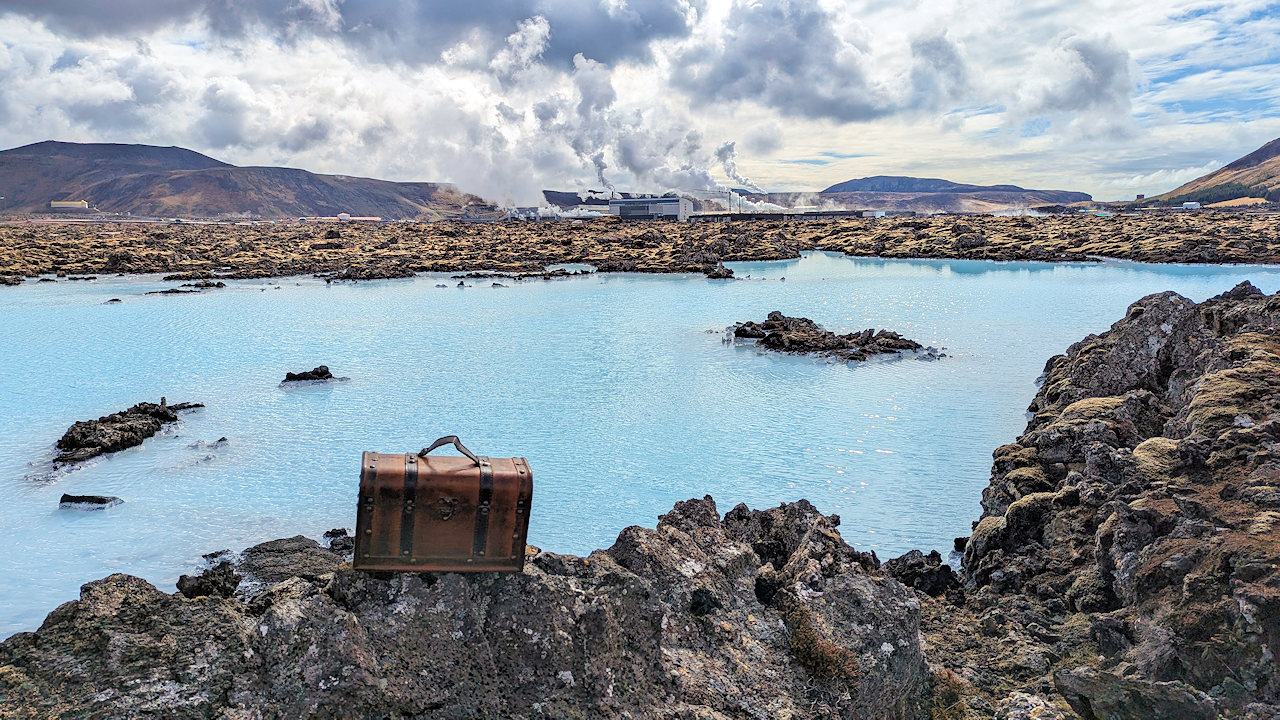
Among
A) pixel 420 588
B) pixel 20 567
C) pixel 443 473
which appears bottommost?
pixel 20 567

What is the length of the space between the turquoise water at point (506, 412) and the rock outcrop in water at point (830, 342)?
1.09 m

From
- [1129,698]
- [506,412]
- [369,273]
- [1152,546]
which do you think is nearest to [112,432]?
[506,412]

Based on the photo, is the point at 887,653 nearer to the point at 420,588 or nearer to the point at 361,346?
the point at 420,588

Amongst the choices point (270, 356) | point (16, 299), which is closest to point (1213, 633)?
point (270, 356)

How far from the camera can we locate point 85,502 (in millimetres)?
11703

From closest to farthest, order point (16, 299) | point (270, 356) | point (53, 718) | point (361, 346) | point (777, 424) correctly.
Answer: point (53, 718) < point (777, 424) < point (270, 356) < point (361, 346) < point (16, 299)

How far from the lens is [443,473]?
462cm

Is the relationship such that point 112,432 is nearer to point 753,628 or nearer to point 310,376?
point 310,376

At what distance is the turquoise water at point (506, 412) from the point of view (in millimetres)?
11398

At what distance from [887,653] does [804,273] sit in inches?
2056

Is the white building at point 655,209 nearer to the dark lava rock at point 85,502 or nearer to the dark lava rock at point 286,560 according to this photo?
the dark lava rock at point 85,502

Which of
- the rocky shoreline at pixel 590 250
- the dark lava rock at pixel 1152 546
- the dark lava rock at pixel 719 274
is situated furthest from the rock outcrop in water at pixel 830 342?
the rocky shoreline at pixel 590 250

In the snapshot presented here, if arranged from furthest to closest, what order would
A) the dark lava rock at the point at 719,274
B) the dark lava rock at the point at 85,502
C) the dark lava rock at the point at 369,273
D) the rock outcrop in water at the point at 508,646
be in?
1. the dark lava rock at the point at 369,273
2. the dark lava rock at the point at 719,274
3. the dark lava rock at the point at 85,502
4. the rock outcrop in water at the point at 508,646

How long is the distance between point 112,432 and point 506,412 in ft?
25.8
